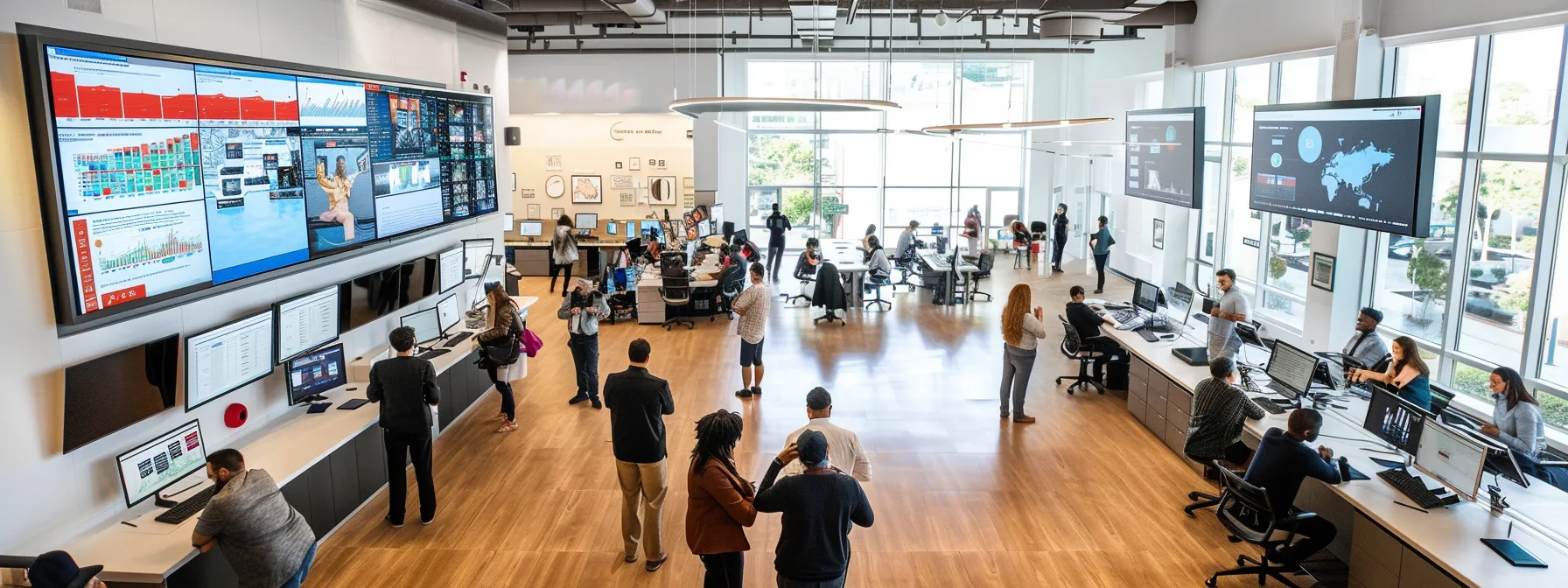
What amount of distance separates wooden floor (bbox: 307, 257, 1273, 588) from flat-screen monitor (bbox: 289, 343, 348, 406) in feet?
2.92

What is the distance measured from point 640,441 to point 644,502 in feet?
1.60

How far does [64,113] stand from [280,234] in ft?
6.17

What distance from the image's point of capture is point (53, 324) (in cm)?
442

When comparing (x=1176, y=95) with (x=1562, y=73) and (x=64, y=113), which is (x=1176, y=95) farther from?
(x=64, y=113)

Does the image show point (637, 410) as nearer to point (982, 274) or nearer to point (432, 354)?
point (432, 354)

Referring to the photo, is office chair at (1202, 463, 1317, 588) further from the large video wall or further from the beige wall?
the beige wall

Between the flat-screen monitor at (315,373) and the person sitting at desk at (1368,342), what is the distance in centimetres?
771

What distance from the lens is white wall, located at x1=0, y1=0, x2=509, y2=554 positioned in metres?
4.15

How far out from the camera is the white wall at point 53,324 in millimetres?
4152

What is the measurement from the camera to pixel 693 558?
19.2 ft

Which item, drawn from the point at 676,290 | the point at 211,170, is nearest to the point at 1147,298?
the point at 676,290

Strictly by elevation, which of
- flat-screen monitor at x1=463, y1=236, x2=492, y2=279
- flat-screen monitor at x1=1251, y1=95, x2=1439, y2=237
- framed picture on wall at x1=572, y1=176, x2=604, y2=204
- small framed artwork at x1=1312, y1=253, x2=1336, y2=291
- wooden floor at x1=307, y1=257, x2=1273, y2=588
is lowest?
wooden floor at x1=307, y1=257, x2=1273, y2=588

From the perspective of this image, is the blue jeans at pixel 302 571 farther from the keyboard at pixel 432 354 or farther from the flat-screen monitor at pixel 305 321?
the keyboard at pixel 432 354

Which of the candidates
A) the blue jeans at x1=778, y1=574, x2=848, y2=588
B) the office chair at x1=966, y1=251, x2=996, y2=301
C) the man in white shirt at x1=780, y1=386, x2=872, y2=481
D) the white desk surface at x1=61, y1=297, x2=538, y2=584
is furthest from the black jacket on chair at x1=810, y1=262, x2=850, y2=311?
the blue jeans at x1=778, y1=574, x2=848, y2=588
